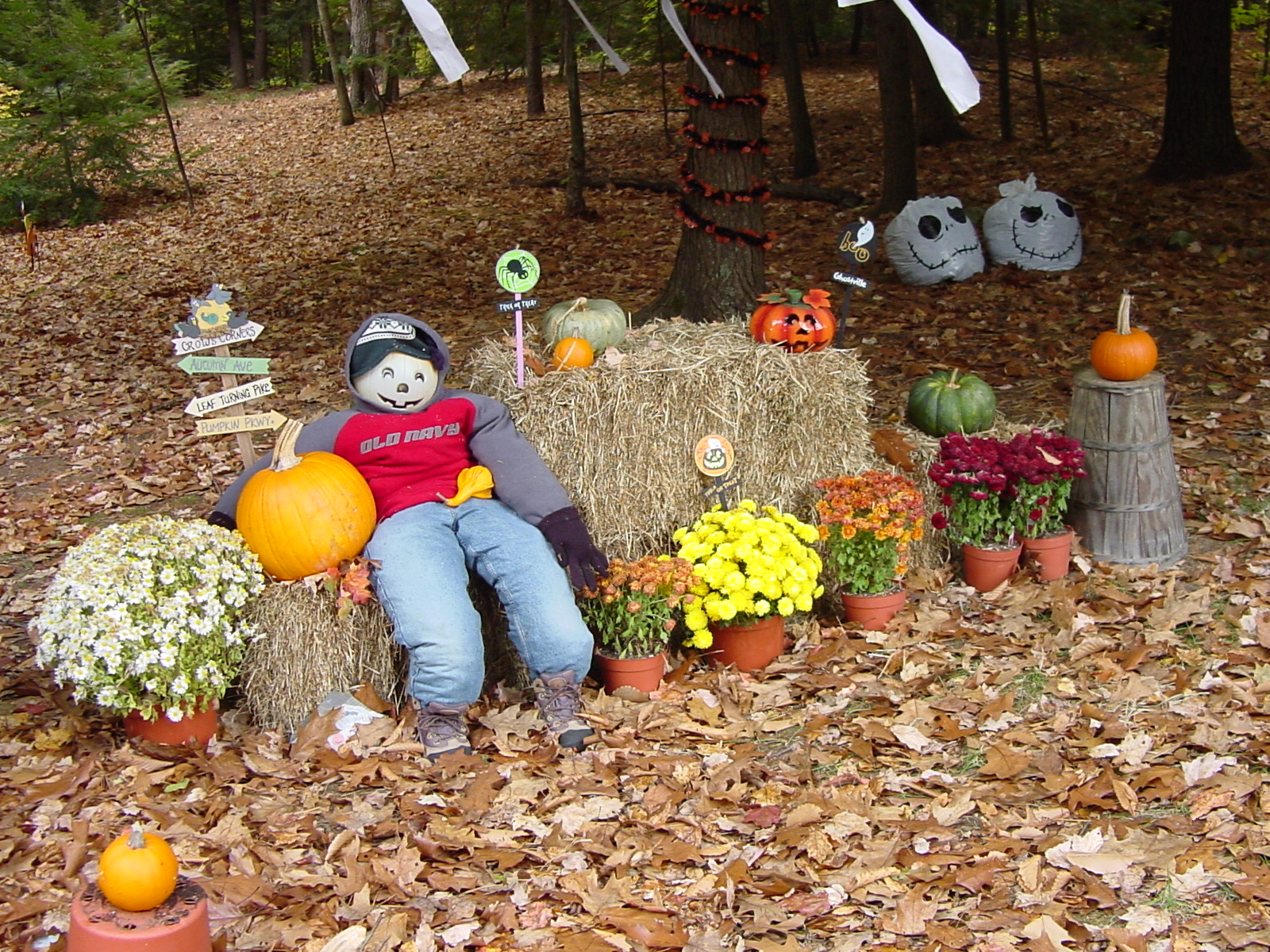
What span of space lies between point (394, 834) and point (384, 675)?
32.5 inches

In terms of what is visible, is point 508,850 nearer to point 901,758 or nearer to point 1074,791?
point 901,758

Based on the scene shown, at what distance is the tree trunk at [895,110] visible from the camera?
995 cm

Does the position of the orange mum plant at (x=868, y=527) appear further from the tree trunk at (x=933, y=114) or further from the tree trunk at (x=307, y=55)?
the tree trunk at (x=307, y=55)

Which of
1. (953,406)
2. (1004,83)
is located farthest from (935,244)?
(1004,83)

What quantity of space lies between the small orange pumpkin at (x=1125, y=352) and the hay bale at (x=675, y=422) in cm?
105

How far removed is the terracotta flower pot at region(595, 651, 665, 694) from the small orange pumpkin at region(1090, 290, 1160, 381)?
2390mm

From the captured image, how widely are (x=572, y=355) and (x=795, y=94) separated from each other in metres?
8.18

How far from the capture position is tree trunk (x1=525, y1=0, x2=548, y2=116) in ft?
39.4

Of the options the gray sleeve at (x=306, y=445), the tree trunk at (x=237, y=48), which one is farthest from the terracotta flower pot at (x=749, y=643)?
the tree trunk at (x=237, y=48)

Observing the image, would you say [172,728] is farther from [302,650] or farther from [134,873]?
[134,873]

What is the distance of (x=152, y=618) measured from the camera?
375 centimetres

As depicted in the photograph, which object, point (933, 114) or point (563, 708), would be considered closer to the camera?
point (563, 708)

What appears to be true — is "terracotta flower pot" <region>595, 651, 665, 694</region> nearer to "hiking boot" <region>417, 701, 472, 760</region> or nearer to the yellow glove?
"hiking boot" <region>417, 701, 472, 760</region>

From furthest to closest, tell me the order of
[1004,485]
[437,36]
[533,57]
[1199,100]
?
[533,57] < [1199,100] < [1004,485] < [437,36]
